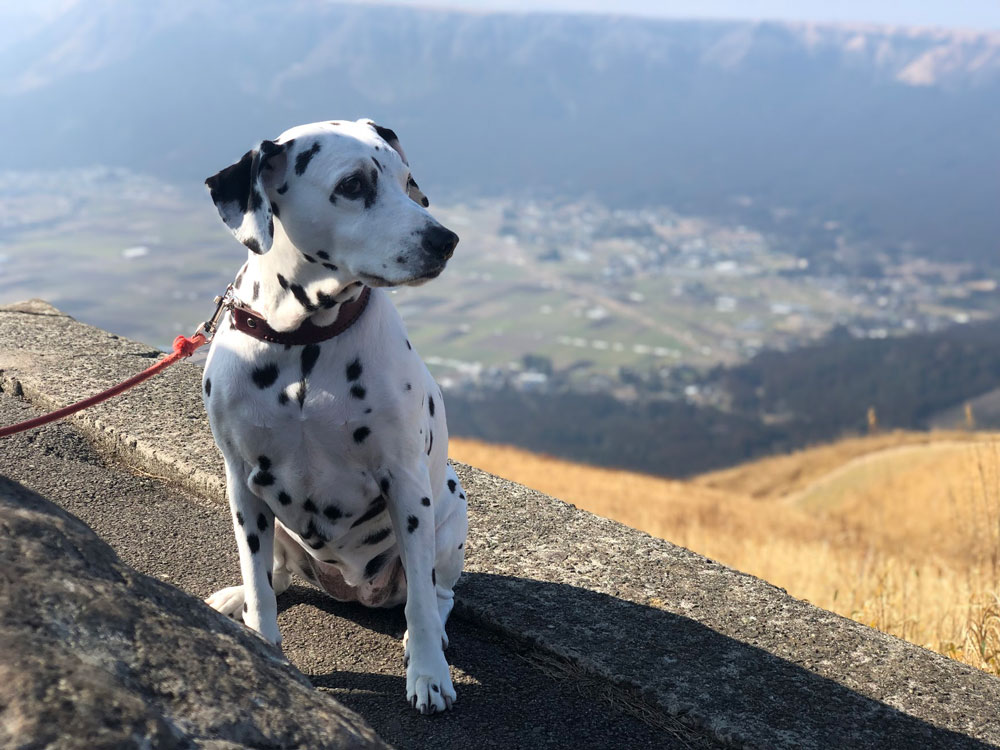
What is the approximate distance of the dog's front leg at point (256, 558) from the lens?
3352mm

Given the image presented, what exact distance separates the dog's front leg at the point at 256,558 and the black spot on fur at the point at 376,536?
1.14 feet

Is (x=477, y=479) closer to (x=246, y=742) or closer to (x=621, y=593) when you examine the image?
(x=621, y=593)

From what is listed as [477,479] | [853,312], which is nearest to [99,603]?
[477,479]

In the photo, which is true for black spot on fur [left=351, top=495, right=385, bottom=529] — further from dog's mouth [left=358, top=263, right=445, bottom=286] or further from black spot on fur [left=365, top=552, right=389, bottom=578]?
dog's mouth [left=358, top=263, right=445, bottom=286]

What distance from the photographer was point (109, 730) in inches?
72.6

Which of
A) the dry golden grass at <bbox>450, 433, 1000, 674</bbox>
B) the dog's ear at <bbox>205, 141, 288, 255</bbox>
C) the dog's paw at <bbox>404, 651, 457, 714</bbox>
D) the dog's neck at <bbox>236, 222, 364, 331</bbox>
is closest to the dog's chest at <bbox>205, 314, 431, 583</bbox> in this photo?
the dog's neck at <bbox>236, 222, 364, 331</bbox>

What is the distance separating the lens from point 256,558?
3391 millimetres

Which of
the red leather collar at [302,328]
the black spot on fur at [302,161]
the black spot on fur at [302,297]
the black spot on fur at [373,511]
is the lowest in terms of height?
the black spot on fur at [373,511]

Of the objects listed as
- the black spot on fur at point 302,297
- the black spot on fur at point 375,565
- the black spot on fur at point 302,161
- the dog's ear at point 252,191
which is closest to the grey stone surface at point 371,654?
the black spot on fur at point 375,565

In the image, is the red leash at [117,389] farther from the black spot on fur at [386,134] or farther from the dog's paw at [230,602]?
the black spot on fur at [386,134]

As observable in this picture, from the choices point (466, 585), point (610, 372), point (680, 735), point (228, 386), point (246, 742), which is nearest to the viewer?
point (246, 742)

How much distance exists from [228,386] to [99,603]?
1.05 metres

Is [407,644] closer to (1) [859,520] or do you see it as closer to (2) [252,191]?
(2) [252,191]

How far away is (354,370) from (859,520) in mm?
20848
